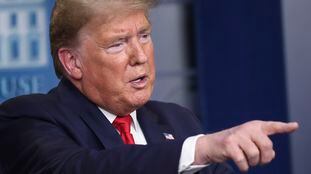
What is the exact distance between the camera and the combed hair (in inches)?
77.4

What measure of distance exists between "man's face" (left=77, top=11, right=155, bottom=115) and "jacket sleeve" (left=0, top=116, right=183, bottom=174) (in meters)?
0.19

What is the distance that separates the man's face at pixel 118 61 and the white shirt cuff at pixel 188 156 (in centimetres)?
38

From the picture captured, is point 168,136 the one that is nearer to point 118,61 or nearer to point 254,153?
point 118,61

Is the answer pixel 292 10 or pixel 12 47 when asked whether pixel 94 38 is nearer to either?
pixel 12 47

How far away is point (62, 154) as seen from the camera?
5.86ft

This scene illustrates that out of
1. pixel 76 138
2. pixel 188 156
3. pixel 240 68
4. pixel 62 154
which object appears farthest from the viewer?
pixel 240 68

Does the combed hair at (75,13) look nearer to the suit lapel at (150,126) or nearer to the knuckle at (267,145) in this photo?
the suit lapel at (150,126)

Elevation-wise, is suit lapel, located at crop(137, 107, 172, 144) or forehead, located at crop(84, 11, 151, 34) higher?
forehead, located at crop(84, 11, 151, 34)

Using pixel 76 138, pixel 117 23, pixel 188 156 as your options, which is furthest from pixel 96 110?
pixel 188 156

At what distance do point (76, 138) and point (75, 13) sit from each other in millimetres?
316

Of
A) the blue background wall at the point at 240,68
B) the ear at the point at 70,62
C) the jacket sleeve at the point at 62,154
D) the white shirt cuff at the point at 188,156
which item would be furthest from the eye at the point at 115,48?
the blue background wall at the point at 240,68

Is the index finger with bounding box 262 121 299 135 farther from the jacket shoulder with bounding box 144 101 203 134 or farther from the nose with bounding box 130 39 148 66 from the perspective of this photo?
the jacket shoulder with bounding box 144 101 203 134

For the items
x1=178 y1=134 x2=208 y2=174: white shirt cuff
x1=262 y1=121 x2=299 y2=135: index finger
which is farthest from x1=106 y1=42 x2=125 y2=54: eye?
x1=262 y1=121 x2=299 y2=135: index finger

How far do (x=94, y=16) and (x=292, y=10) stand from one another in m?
2.31
